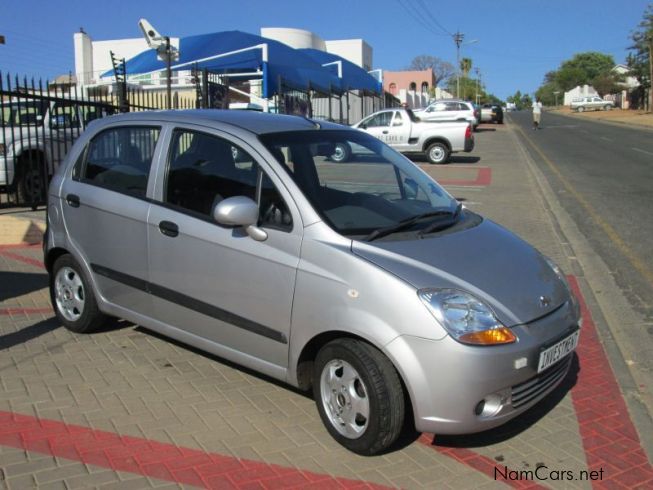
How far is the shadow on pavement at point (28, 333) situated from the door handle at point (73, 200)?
1101 mm

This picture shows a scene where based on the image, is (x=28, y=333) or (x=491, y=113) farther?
(x=491, y=113)

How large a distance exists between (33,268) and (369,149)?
14.9ft

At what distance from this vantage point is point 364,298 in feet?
10.7

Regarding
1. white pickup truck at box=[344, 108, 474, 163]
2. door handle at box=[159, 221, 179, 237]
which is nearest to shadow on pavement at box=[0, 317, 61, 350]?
door handle at box=[159, 221, 179, 237]

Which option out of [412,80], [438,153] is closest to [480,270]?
[438,153]

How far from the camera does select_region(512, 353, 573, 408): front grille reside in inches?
131

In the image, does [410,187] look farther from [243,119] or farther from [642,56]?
[642,56]

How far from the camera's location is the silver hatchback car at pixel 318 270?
10.5 feet

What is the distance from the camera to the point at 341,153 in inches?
173

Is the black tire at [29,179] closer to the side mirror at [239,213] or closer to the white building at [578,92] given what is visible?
the side mirror at [239,213]

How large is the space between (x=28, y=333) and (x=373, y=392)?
327 cm

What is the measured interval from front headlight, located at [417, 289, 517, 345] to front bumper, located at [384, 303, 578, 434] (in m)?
0.04

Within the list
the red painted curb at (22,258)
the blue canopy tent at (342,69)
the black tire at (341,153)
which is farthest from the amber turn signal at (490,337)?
the blue canopy tent at (342,69)

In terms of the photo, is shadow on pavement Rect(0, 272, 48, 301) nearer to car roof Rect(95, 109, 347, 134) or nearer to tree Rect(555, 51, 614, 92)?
car roof Rect(95, 109, 347, 134)
